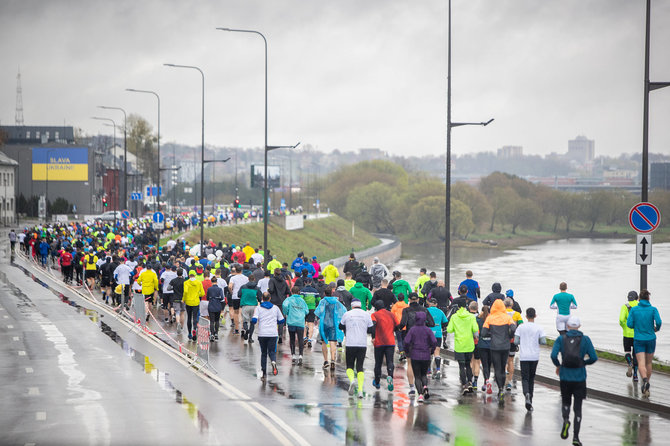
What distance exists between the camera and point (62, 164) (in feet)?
378

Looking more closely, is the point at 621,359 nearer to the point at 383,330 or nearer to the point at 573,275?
the point at 383,330

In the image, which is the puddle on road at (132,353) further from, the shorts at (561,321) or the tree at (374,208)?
the tree at (374,208)

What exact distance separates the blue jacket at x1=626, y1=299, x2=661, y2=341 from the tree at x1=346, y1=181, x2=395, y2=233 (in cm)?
12967

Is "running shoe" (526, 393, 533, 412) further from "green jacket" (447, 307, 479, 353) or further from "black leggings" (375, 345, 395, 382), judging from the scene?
"black leggings" (375, 345, 395, 382)

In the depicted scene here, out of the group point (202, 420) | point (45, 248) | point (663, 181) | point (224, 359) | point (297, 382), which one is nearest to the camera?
point (202, 420)

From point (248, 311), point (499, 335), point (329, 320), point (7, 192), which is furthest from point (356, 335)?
point (7, 192)

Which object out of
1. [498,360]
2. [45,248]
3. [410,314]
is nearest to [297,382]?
[410,314]

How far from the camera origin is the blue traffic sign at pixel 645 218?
1661cm

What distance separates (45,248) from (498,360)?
1374 inches

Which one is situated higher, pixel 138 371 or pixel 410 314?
pixel 410 314

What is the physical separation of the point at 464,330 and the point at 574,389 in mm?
3473

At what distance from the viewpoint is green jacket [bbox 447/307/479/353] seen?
15273 millimetres

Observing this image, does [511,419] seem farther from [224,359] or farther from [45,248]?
[45,248]

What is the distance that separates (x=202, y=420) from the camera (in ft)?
42.5
